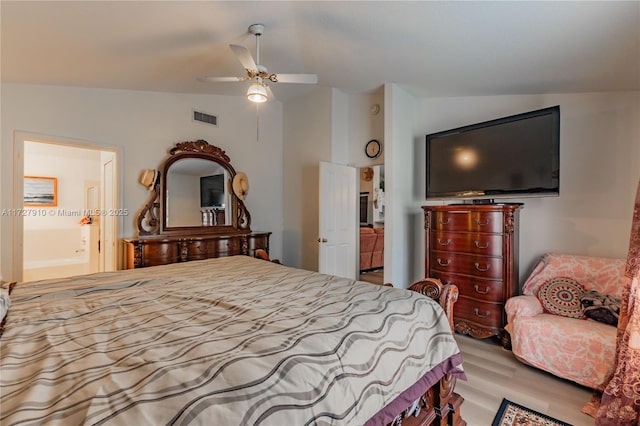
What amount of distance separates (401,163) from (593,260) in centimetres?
207

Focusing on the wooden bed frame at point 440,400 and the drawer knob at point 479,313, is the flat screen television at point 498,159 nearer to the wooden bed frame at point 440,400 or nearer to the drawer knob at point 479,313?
the drawer knob at point 479,313

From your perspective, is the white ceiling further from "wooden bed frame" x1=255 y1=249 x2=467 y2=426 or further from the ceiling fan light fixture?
"wooden bed frame" x1=255 y1=249 x2=467 y2=426

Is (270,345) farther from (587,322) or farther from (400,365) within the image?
(587,322)

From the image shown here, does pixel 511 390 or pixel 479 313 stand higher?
pixel 479 313

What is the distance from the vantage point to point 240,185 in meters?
4.38

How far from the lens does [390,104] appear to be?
3518mm

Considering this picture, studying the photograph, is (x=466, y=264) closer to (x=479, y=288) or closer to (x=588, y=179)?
(x=479, y=288)

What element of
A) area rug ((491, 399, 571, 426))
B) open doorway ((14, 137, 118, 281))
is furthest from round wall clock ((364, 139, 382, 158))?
open doorway ((14, 137, 118, 281))

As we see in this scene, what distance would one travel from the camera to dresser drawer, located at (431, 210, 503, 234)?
277cm

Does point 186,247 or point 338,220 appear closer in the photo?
point 186,247

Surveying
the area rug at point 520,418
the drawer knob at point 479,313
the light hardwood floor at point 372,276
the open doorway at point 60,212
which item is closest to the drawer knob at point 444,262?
the drawer knob at point 479,313

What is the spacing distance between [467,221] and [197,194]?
352 cm

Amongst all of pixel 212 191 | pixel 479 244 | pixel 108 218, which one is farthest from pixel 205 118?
pixel 479 244

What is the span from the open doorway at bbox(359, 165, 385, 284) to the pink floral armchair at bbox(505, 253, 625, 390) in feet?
10.4
